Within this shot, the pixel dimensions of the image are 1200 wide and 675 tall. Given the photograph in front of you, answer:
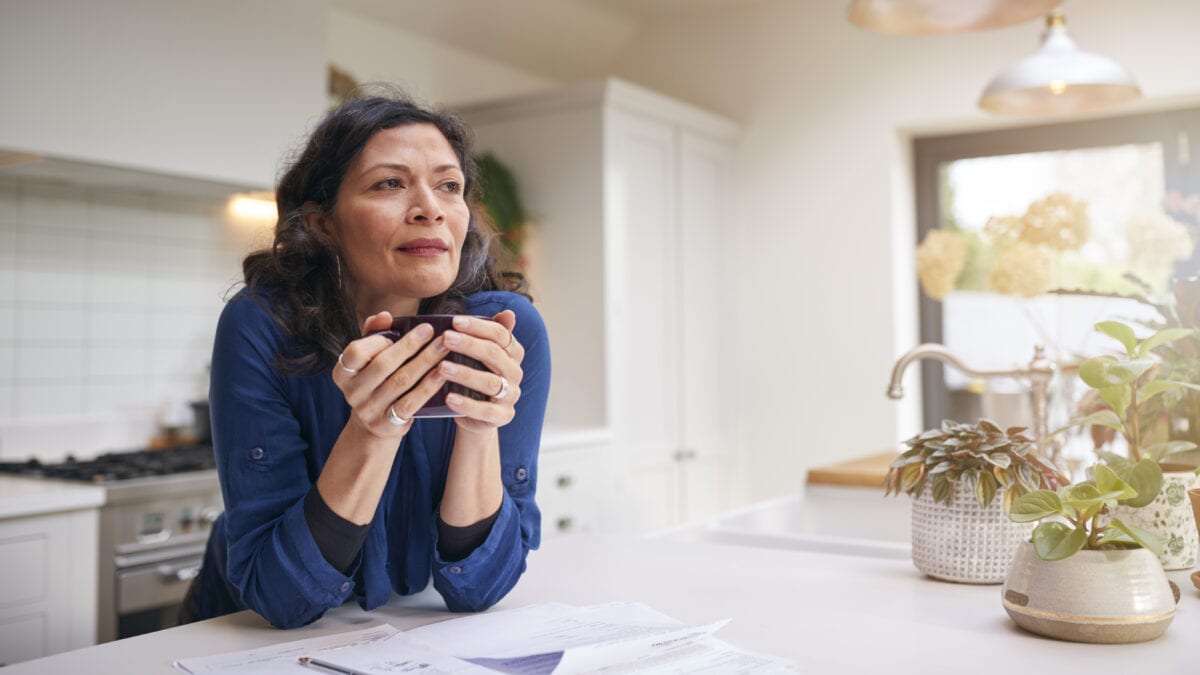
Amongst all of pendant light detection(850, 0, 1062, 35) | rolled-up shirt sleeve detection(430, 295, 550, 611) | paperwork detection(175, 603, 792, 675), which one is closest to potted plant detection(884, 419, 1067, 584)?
paperwork detection(175, 603, 792, 675)

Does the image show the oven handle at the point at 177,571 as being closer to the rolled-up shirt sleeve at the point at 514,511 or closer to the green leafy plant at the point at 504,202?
the rolled-up shirt sleeve at the point at 514,511

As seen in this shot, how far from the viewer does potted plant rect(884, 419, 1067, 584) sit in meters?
1.22

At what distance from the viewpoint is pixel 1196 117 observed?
3662 millimetres

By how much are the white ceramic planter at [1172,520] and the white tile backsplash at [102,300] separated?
6.90 feet

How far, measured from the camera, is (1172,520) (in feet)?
4.00

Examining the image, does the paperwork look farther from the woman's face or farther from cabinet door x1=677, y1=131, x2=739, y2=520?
cabinet door x1=677, y1=131, x2=739, y2=520

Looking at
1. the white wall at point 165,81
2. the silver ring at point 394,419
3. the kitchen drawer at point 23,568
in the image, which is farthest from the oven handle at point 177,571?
the silver ring at point 394,419

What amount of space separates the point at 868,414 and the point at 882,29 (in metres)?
2.14

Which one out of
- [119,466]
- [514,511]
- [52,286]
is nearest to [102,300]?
[52,286]

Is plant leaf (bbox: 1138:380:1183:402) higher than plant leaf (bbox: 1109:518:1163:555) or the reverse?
higher

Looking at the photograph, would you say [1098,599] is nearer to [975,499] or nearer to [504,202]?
[975,499]

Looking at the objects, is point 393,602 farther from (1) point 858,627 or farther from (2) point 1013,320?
(2) point 1013,320

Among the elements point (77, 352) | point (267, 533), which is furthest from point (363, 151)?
point (77, 352)

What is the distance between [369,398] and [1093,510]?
0.71 meters
